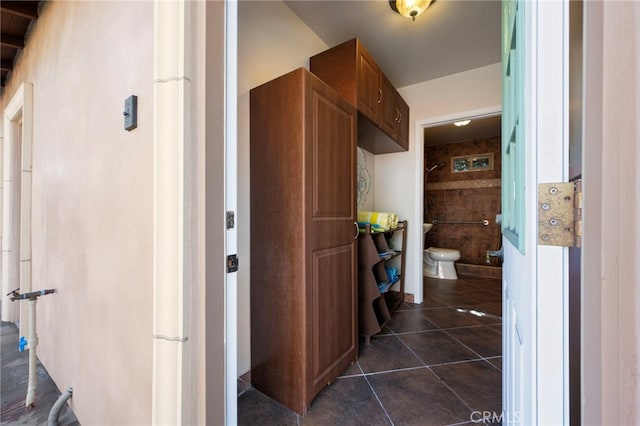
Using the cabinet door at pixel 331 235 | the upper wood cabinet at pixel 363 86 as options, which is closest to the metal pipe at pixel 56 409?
the cabinet door at pixel 331 235

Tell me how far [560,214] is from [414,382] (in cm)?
153

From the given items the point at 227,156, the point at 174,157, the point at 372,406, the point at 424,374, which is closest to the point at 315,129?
the point at 227,156

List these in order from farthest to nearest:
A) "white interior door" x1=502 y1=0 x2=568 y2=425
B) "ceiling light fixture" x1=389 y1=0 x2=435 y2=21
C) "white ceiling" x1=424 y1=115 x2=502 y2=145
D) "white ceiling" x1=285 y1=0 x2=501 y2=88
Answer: "white ceiling" x1=424 y1=115 x2=502 y2=145 < "white ceiling" x1=285 y1=0 x2=501 y2=88 < "ceiling light fixture" x1=389 y1=0 x2=435 y2=21 < "white interior door" x1=502 y1=0 x2=568 y2=425

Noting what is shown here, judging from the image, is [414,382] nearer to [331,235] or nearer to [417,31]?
[331,235]

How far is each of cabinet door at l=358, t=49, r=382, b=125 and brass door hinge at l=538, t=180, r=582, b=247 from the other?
62.9 inches

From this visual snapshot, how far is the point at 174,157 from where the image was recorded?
23.5 inches

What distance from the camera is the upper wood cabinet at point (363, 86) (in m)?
1.80

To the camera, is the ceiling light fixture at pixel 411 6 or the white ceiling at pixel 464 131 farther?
the white ceiling at pixel 464 131

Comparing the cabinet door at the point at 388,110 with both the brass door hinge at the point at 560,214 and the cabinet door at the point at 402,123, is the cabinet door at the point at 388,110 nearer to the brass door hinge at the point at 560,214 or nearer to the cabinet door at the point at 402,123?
the cabinet door at the point at 402,123

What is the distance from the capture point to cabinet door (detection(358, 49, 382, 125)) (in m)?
1.85

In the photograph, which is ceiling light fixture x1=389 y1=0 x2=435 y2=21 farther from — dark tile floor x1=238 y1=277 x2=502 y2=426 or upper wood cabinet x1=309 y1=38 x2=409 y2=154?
dark tile floor x1=238 y1=277 x2=502 y2=426

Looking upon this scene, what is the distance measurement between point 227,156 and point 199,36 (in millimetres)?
295

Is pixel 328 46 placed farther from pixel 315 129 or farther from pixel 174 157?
pixel 174 157

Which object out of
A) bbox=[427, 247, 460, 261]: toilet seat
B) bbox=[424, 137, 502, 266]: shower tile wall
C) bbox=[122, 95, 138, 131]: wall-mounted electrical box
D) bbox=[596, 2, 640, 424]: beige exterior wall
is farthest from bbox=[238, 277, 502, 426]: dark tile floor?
bbox=[424, 137, 502, 266]: shower tile wall
